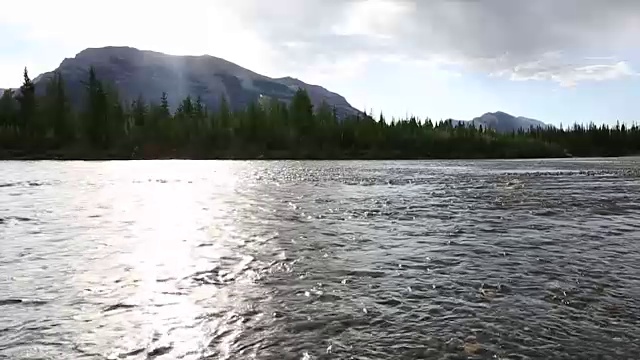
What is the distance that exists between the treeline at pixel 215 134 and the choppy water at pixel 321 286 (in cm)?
12580

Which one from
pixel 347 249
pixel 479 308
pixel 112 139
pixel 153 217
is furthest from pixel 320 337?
pixel 112 139

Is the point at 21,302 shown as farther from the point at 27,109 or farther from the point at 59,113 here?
the point at 27,109

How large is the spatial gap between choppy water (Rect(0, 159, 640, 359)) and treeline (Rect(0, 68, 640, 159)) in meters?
126

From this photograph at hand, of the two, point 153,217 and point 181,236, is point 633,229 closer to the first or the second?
point 181,236

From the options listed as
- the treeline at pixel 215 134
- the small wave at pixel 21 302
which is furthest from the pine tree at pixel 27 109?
the small wave at pixel 21 302

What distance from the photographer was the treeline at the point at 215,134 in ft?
464

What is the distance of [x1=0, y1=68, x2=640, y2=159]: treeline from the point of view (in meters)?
141

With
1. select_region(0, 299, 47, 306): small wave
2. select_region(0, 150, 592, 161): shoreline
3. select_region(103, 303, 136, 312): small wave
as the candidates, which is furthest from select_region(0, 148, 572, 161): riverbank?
select_region(103, 303, 136, 312): small wave

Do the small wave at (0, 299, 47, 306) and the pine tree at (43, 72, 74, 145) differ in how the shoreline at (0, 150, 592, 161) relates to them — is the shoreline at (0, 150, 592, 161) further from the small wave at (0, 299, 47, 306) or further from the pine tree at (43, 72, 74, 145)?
the small wave at (0, 299, 47, 306)

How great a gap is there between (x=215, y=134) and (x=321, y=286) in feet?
495

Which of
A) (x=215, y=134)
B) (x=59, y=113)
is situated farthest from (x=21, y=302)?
(x=215, y=134)

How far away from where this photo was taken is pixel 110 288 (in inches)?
496

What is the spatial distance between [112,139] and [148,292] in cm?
14422

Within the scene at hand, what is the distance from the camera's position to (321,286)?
12.8 metres
